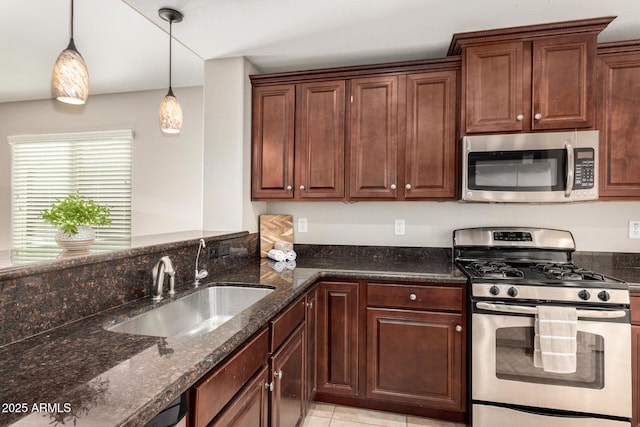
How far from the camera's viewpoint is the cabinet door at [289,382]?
1.49 m

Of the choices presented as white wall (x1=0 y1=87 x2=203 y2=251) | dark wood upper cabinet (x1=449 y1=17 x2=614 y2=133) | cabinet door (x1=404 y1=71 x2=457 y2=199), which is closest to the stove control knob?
cabinet door (x1=404 y1=71 x2=457 y2=199)

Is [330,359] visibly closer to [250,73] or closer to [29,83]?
[250,73]

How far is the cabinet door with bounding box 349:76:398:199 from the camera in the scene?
246 cm

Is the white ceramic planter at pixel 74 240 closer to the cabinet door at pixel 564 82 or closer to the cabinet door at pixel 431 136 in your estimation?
the cabinet door at pixel 431 136

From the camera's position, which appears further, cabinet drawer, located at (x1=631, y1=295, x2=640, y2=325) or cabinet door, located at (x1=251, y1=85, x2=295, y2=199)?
cabinet door, located at (x1=251, y1=85, x2=295, y2=199)

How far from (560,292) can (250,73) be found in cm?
258

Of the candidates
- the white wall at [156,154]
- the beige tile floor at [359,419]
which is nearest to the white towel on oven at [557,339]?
the beige tile floor at [359,419]

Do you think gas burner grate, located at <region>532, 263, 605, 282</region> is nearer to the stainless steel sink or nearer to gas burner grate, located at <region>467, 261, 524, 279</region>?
gas burner grate, located at <region>467, 261, 524, 279</region>

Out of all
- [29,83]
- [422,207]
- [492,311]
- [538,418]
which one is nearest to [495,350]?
[492,311]

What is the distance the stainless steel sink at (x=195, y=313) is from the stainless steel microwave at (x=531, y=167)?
60.7 inches

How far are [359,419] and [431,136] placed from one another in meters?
1.95

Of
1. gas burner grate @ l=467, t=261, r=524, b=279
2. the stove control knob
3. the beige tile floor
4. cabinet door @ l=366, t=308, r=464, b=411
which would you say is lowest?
the beige tile floor

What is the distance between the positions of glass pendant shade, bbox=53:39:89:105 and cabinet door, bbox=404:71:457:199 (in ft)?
6.29

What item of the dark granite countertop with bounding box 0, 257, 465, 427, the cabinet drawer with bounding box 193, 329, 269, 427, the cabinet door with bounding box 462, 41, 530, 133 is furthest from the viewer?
the cabinet door with bounding box 462, 41, 530, 133
